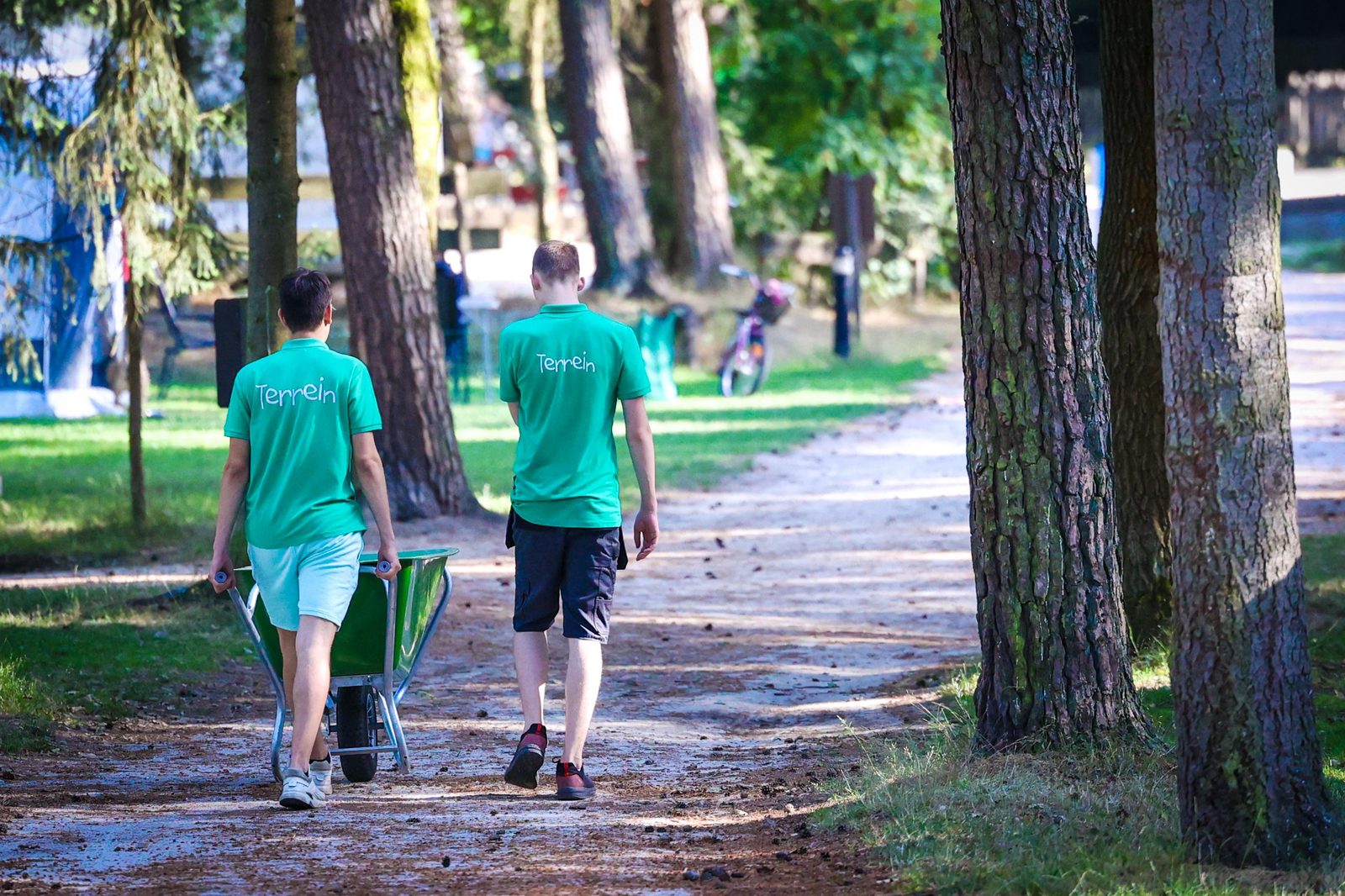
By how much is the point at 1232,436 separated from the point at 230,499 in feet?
10.4

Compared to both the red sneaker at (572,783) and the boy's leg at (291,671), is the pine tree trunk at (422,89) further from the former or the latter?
the red sneaker at (572,783)

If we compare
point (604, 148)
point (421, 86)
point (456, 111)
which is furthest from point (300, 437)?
point (604, 148)

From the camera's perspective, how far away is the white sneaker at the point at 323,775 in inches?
223

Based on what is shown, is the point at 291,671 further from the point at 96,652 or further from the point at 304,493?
the point at 96,652

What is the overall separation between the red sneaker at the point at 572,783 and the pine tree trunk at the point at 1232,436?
6.71 ft

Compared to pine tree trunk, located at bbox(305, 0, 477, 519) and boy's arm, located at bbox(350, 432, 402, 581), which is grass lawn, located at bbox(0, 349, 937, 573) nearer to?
pine tree trunk, located at bbox(305, 0, 477, 519)

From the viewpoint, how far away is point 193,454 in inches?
637

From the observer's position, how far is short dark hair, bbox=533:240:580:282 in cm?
579

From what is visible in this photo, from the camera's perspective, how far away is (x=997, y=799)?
5.27 meters

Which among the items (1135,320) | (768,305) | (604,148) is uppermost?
(604,148)

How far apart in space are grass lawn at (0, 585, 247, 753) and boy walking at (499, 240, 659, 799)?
7.52 feet

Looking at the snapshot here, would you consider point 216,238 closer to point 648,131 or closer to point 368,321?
point 368,321

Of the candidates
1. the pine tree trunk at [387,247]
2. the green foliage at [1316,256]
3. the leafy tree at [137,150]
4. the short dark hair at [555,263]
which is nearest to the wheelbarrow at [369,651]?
the short dark hair at [555,263]

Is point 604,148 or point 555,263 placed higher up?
point 604,148
